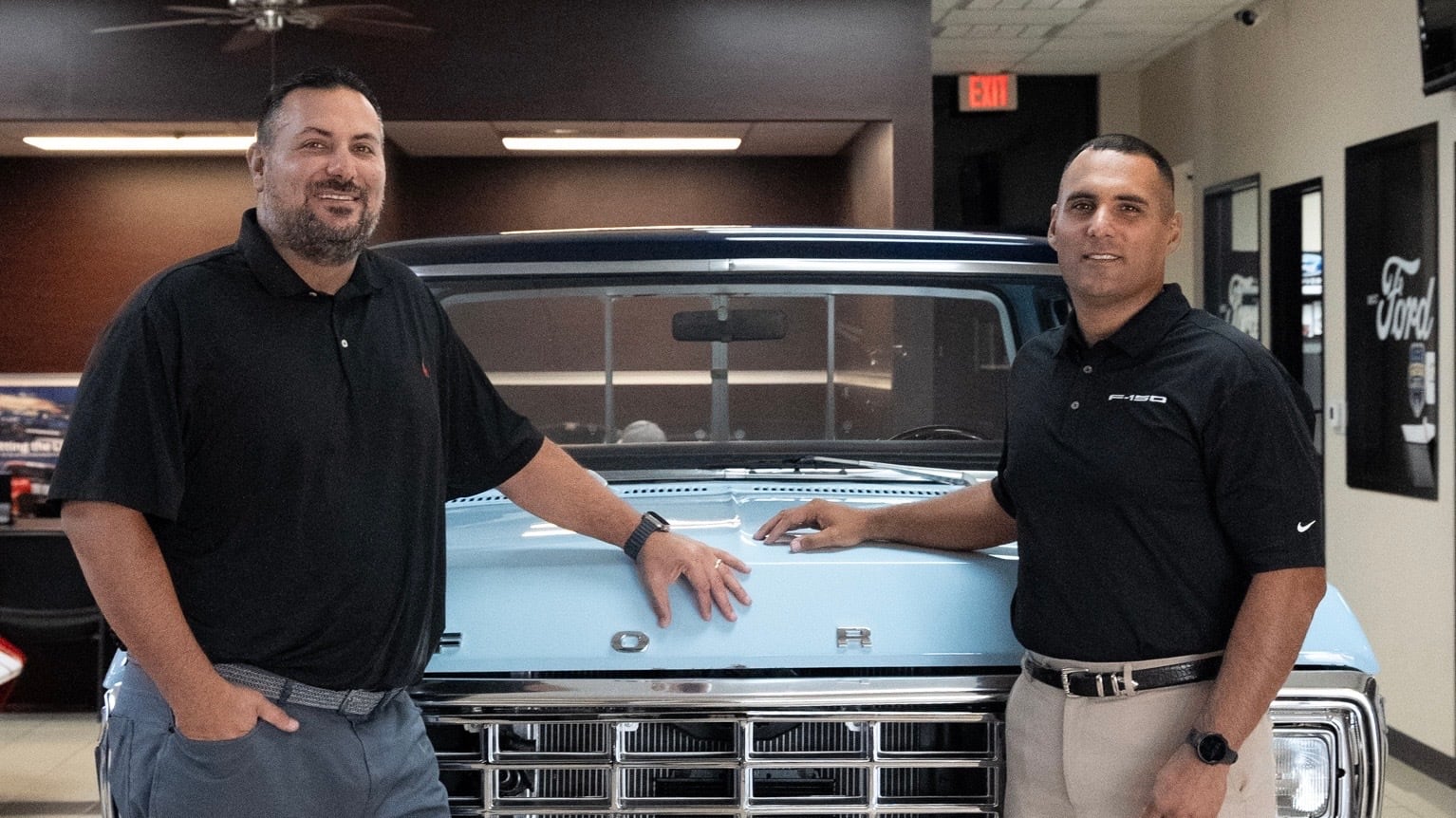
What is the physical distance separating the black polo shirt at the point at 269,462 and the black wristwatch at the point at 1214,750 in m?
1.07

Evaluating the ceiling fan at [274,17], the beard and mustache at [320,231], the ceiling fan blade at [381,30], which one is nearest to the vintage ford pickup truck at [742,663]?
the beard and mustache at [320,231]

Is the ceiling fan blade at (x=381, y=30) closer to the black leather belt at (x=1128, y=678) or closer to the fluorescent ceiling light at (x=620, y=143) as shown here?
the fluorescent ceiling light at (x=620, y=143)

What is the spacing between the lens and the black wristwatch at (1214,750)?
1.95m

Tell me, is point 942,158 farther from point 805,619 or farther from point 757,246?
point 805,619

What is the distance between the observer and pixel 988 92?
38.0 feet

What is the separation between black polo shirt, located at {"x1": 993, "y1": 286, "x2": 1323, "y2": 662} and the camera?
79.0 inches

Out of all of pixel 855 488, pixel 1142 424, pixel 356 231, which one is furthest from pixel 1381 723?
pixel 356 231

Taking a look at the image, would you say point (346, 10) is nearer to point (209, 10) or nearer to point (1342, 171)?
point (209, 10)

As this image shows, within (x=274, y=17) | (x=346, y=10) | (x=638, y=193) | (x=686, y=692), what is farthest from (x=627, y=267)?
(x=638, y=193)

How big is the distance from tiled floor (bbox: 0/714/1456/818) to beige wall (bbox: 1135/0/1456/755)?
1.20 feet

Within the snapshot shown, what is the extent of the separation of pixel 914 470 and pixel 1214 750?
1128mm

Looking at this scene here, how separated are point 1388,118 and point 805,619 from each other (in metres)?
6.07

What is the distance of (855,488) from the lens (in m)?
2.84

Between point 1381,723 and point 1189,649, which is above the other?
point 1189,649
